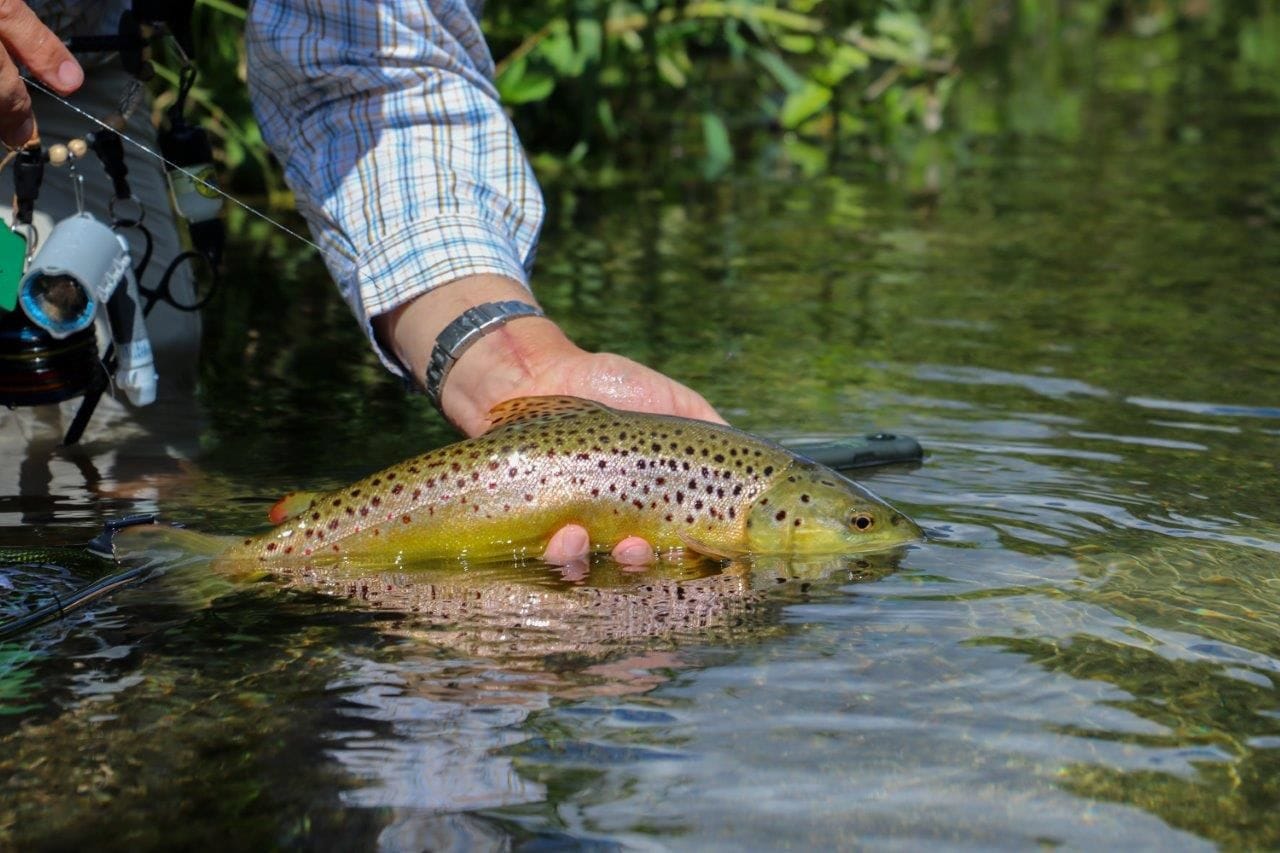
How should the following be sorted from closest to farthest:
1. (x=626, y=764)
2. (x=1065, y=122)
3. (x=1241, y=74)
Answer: (x=626, y=764) → (x=1065, y=122) → (x=1241, y=74)

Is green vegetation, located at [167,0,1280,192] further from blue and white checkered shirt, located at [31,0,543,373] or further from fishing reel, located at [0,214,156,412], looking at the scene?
fishing reel, located at [0,214,156,412]

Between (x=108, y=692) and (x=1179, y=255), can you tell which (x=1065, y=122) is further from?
(x=108, y=692)

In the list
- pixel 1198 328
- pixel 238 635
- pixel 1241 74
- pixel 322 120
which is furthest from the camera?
pixel 1241 74

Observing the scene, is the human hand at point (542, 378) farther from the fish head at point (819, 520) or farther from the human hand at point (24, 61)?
the human hand at point (24, 61)

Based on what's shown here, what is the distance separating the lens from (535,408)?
12.1 ft

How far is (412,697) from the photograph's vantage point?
9.04 ft

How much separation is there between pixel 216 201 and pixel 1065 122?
9039 mm

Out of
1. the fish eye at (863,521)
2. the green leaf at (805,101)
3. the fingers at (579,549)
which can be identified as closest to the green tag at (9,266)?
the fingers at (579,549)

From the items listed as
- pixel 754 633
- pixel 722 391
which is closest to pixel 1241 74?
pixel 722 391

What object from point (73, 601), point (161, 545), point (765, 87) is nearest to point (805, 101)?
point (765, 87)

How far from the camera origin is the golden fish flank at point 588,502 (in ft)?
11.5

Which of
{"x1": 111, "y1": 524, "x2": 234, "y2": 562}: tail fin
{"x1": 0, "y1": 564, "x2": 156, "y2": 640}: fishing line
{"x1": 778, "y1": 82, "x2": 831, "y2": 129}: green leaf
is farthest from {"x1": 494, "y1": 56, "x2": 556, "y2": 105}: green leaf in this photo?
{"x1": 0, "y1": 564, "x2": 156, "y2": 640}: fishing line

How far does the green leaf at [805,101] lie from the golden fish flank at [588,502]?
689 cm

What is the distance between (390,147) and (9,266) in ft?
3.04
